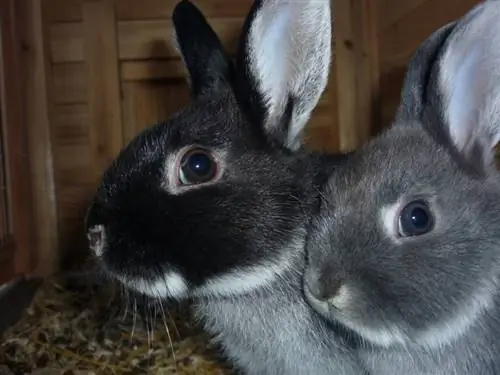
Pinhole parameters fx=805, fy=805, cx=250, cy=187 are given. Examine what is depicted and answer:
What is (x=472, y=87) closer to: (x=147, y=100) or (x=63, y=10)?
(x=147, y=100)

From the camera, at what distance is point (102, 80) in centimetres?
268

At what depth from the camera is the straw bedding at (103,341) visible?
1.89 m

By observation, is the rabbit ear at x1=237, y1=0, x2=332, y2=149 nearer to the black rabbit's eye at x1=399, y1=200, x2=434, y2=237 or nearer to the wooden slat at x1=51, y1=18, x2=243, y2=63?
the black rabbit's eye at x1=399, y1=200, x2=434, y2=237

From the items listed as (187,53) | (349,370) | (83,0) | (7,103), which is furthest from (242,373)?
(83,0)

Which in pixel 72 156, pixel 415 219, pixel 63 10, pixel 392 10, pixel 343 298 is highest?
pixel 63 10

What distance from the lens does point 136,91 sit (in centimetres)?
272

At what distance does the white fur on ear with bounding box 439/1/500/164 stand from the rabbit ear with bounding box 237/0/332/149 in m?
0.22

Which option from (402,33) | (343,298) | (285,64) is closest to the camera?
(343,298)

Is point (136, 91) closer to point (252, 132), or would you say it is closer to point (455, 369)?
point (252, 132)

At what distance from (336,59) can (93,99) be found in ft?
2.69

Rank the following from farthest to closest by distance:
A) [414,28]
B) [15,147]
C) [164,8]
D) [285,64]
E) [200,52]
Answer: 1. [164,8]
2. [15,147]
3. [414,28]
4. [200,52]
5. [285,64]

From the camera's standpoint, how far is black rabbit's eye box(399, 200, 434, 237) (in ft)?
3.96

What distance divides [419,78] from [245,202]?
389 millimetres

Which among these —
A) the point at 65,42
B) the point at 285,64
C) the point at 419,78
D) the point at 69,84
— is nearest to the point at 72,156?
the point at 69,84
